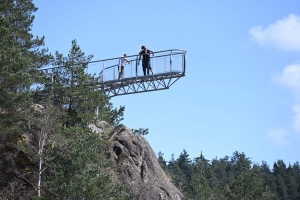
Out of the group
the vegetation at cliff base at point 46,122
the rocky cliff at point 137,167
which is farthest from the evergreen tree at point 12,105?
the rocky cliff at point 137,167

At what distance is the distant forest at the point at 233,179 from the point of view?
56.9 metres

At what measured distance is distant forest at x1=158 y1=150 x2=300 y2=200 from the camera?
5691 cm

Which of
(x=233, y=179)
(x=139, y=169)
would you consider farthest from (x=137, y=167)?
(x=233, y=179)

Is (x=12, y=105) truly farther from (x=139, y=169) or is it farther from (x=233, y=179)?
(x=233, y=179)

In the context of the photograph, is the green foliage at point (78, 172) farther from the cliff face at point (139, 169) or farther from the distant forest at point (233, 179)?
the distant forest at point (233, 179)

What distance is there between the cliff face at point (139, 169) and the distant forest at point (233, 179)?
6.25 meters

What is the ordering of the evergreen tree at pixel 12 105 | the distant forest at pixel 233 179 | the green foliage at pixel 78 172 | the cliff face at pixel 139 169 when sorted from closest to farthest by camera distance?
the green foliage at pixel 78 172
the evergreen tree at pixel 12 105
the cliff face at pixel 139 169
the distant forest at pixel 233 179

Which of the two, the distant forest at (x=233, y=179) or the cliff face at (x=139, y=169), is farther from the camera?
the distant forest at (x=233, y=179)

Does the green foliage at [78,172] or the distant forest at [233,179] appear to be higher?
the distant forest at [233,179]

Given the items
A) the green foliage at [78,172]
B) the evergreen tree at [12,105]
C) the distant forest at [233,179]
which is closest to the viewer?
the green foliage at [78,172]

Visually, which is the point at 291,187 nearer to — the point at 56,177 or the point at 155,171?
the point at 155,171

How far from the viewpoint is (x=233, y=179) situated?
92312 mm

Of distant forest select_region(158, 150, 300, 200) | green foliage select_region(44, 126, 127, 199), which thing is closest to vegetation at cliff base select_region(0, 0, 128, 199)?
green foliage select_region(44, 126, 127, 199)

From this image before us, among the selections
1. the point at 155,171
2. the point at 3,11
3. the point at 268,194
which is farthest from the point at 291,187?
the point at 3,11
